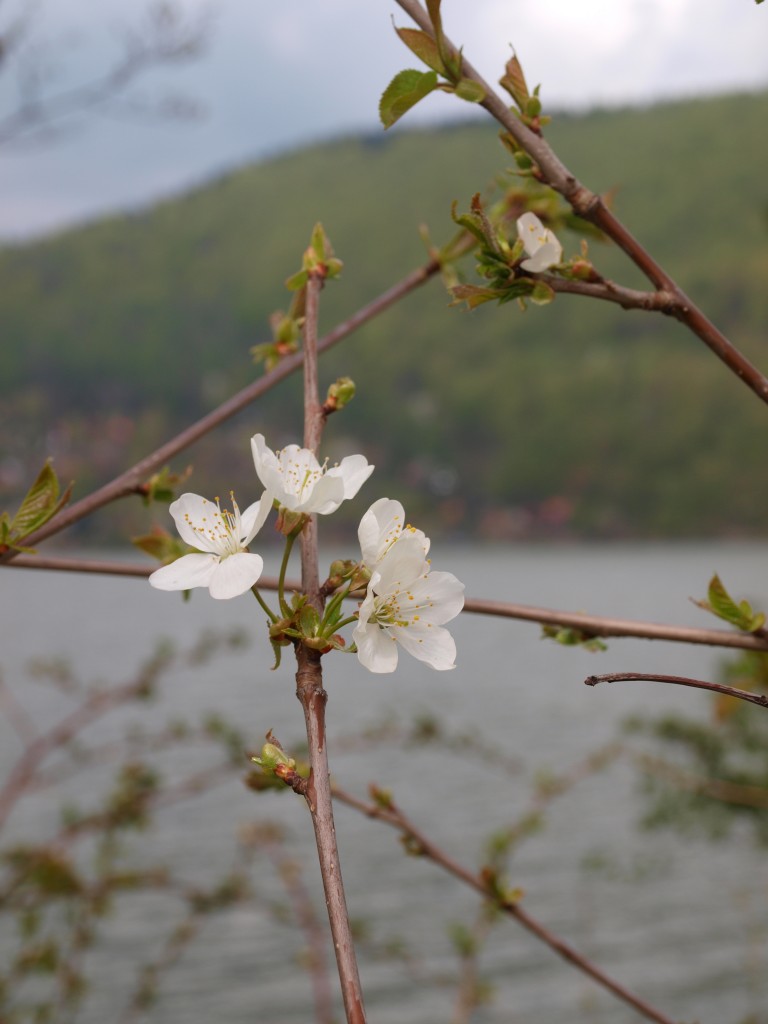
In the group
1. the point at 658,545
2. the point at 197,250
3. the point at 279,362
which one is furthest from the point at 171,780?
the point at 197,250

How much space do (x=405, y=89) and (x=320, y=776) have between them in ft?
1.71

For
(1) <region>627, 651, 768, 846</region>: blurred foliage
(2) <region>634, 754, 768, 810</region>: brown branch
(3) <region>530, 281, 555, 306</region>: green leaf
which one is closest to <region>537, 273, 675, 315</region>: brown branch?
(3) <region>530, 281, 555, 306</region>: green leaf

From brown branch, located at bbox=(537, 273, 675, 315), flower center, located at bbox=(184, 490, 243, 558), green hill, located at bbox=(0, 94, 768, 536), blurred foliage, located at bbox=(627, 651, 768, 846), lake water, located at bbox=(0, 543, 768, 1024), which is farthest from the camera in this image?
green hill, located at bbox=(0, 94, 768, 536)

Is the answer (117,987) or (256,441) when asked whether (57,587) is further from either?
(256,441)

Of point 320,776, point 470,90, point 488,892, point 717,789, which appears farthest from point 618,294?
point 717,789

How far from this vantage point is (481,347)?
89.0 metres

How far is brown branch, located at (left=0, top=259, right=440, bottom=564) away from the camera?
1.02 metres

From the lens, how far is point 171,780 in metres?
20.7

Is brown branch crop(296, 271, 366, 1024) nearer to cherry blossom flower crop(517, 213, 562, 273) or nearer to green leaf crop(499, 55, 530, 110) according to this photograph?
cherry blossom flower crop(517, 213, 562, 273)

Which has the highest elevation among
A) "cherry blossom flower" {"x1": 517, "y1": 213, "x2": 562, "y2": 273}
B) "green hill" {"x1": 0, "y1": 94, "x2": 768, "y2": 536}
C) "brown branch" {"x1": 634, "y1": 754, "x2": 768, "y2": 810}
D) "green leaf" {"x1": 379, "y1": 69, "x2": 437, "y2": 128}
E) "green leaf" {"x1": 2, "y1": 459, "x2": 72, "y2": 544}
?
"green hill" {"x1": 0, "y1": 94, "x2": 768, "y2": 536}

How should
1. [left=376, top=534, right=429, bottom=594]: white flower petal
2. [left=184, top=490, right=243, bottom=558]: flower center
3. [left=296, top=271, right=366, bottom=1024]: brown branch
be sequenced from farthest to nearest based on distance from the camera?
[left=184, top=490, right=243, bottom=558]: flower center, [left=376, top=534, right=429, bottom=594]: white flower petal, [left=296, top=271, right=366, bottom=1024]: brown branch

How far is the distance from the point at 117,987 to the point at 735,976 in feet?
25.6

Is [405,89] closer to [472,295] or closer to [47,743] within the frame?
[472,295]

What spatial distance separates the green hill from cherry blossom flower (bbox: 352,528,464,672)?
70149mm
